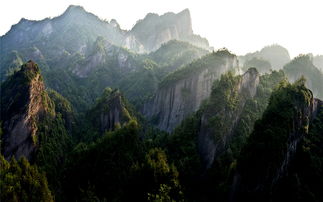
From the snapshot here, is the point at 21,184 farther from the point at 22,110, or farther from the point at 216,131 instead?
the point at 216,131

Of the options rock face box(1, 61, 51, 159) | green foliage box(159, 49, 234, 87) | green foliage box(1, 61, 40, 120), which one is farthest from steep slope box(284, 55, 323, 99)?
green foliage box(1, 61, 40, 120)

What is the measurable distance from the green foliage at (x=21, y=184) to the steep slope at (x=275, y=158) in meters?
34.0

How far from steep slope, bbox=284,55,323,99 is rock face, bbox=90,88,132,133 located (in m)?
76.7

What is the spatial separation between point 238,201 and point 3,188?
3839 cm

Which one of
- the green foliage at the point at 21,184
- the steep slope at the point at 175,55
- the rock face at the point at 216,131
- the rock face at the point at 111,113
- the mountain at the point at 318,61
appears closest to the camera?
the green foliage at the point at 21,184

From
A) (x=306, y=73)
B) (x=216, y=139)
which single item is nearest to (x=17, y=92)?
(x=216, y=139)

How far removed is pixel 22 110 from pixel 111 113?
2995cm

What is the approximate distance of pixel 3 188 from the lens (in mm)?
43625

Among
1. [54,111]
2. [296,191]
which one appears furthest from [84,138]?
[296,191]

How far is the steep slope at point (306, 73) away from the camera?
420 ft

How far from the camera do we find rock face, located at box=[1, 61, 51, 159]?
73562mm

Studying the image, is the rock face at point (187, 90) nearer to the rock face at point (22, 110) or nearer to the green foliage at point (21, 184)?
the rock face at point (22, 110)

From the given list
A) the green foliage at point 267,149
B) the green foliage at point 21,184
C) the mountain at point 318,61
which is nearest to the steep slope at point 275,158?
the green foliage at point 267,149

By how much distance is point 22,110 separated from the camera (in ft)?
255
